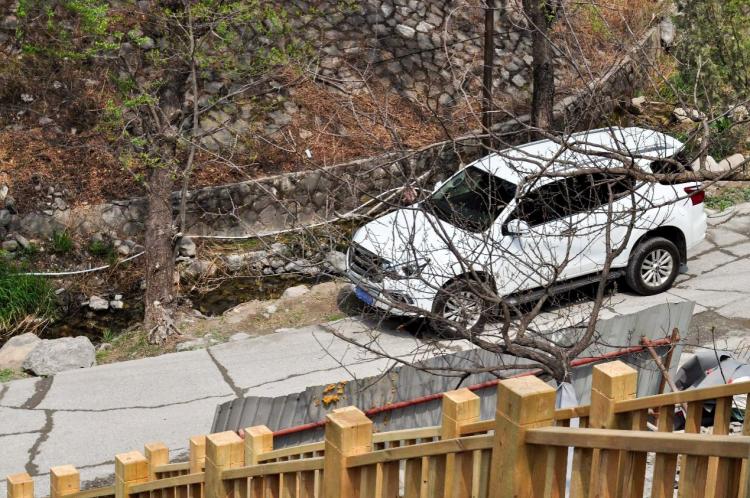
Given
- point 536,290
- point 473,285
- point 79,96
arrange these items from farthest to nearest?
1. point 79,96
2. point 536,290
3. point 473,285

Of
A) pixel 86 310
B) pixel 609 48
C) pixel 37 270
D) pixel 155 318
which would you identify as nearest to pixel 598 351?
pixel 155 318

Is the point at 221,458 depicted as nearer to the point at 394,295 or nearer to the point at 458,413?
the point at 458,413

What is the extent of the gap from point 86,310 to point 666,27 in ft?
35.7

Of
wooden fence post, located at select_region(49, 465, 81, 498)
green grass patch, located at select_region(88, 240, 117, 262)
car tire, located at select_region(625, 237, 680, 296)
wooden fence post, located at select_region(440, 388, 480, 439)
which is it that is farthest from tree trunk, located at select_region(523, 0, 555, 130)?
wooden fence post, located at select_region(440, 388, 480, 439)

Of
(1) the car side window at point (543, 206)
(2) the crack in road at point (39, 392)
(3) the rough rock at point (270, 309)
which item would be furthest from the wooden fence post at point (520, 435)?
(3) the rough rock at point (270, 309)

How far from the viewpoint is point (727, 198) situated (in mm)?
13617

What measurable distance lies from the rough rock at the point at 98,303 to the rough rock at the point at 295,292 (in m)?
2.42

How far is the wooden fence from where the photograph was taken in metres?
2.77

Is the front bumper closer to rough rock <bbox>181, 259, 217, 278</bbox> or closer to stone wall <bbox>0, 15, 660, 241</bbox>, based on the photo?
rough rock <bbox>181, 259, 217, 278</bbox>

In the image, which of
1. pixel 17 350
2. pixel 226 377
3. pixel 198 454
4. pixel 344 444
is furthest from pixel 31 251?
pixel 344 444

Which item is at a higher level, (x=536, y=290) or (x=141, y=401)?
(x=536, y=290)

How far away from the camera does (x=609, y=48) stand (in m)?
16.5

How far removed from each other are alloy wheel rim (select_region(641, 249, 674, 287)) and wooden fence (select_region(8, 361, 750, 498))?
7406mm

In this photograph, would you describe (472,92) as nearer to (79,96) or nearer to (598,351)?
(79,96)
